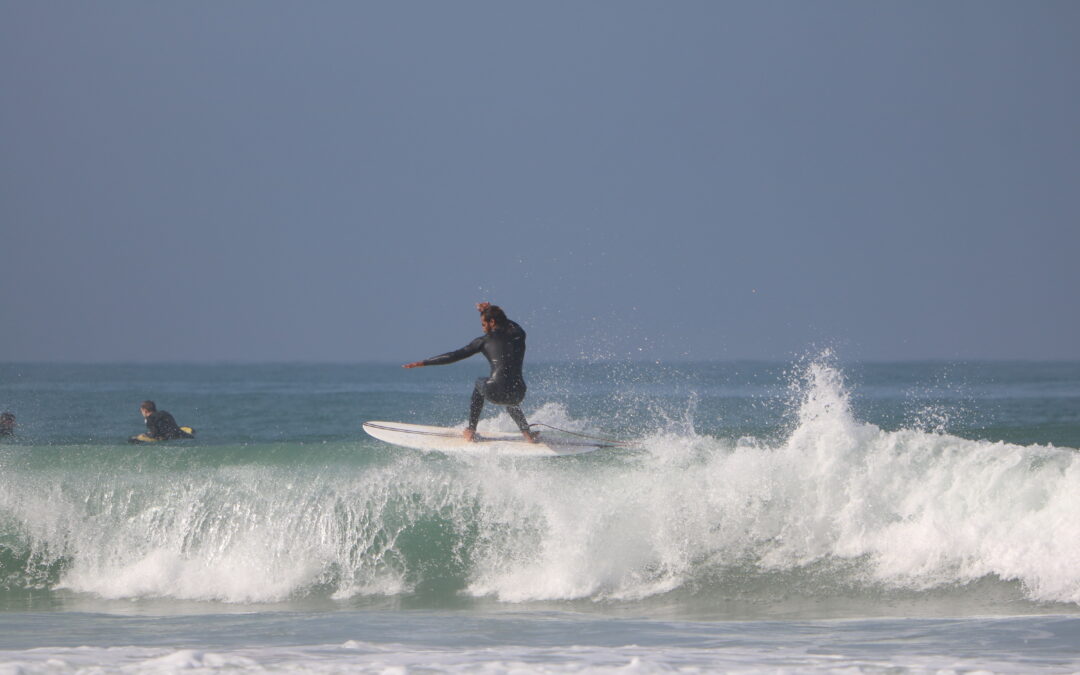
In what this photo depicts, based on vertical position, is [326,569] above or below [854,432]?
below

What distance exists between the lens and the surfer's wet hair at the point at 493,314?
34.9ft

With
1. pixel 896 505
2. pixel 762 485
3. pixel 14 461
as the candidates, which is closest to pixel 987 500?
pixel 896 505

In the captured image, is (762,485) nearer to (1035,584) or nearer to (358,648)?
(1035,584)

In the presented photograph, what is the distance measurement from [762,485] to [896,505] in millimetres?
1145

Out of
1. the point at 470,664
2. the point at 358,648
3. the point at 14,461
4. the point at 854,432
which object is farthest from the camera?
the point at 14,461

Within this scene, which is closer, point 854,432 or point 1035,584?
point 1035,584

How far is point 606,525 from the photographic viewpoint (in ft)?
30.2

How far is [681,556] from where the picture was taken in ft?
29.8

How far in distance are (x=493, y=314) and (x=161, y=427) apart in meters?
8.22

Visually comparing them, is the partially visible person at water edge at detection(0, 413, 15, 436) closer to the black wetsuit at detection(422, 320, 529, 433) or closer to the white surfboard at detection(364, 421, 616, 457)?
the white surfboard at detection(364, 421, 616, 457)

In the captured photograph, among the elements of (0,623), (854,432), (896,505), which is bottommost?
(0,623)

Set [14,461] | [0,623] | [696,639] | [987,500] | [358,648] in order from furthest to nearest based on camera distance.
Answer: [14,461]
[987,500]
[0,623]
[696,639]
[358,648]

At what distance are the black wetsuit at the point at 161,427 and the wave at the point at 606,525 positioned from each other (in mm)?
5909

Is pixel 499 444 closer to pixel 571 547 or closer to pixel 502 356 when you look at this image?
pixel 502 356
